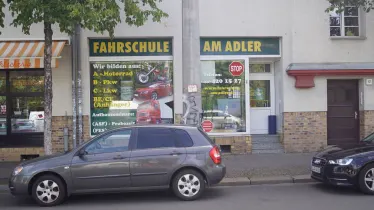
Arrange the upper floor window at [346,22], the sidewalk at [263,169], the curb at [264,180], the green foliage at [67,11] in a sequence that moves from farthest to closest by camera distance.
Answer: the upper floor window at [346,22], the sidewalk at [263,169], the curb at [264,180], the green foliage at [67,11]

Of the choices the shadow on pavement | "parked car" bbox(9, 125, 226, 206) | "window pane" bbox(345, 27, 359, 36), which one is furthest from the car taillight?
"window pane" bbox(345, 27, 359, 36)

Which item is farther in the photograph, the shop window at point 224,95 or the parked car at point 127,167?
the shop window at point 224,95

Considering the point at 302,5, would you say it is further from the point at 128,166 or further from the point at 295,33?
the point at 128,166

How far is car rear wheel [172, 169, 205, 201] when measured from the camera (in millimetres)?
7785

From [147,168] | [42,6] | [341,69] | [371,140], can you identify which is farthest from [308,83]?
[42,6]

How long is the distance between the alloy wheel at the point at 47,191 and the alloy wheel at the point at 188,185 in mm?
2257

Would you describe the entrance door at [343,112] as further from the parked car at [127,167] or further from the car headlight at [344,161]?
the parked car at [127,167]

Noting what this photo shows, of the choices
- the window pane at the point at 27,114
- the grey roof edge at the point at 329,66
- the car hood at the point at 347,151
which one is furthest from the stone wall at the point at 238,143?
the window pane at the point at 27,114

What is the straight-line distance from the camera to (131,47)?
1305 centimetres

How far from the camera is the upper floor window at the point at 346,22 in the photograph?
44.8 feet

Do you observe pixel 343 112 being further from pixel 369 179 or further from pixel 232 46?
pixel 369 179

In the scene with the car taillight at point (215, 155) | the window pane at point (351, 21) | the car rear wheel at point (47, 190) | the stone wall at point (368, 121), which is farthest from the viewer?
the window pane at point (351, 21)

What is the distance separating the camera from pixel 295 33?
13211 millimetres

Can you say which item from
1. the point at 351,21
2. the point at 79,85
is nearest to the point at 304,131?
the point at 351,21
